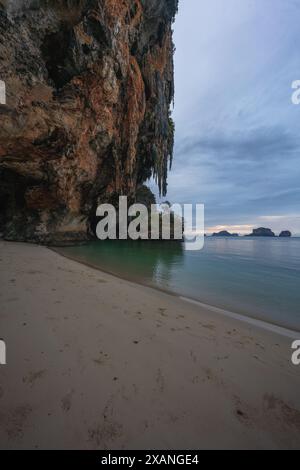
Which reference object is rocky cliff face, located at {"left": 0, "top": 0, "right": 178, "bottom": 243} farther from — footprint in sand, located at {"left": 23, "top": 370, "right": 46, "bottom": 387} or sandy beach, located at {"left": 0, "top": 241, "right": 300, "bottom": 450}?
footprint in sand, located at {"left": 23, "top": 370, "right": 46, "bottom": 387}

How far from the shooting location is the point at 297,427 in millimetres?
1423

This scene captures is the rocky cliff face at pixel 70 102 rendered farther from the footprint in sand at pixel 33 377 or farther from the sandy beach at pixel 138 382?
the footprint in sand at pixel 33 377

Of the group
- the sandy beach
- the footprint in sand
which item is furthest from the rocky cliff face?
the footprint in sand

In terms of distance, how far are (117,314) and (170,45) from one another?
29.0 m

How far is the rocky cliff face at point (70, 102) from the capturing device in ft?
32.0

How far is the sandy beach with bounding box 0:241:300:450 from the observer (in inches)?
49.4

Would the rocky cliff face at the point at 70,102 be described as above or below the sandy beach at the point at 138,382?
above

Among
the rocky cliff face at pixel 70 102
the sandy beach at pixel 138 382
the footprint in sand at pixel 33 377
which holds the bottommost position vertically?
the sandy beach at pixel 138 382

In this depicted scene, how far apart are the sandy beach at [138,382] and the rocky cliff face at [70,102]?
37.2 ft

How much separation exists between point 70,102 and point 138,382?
1439cm

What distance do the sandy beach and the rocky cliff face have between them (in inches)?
447

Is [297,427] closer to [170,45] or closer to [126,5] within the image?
[126,5]

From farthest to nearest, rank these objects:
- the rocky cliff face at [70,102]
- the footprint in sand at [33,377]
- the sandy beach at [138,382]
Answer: the rocky cliff face at [70,102] → the footprint in sand at [33,377] → the sandy beach at [138,382]

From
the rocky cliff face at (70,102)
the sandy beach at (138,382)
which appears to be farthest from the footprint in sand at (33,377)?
the rocky cliff face at (70,102)
